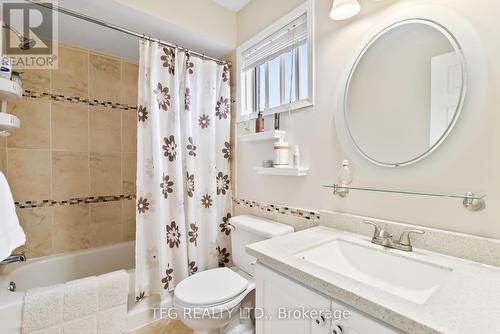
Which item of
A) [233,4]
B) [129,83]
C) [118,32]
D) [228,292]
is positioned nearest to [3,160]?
[129,83]

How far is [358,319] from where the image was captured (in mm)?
664

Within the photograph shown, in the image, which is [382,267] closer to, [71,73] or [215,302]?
[215,302]

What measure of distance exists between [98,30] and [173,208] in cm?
146

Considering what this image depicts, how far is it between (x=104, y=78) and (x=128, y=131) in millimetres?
529

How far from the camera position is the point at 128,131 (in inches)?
92.8

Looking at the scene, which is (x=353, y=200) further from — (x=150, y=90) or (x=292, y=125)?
(x=150, y=90)

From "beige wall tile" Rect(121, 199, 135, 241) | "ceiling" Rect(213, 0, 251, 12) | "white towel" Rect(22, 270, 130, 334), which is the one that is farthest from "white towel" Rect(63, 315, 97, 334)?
"ceiling" Rect(213, 0, 251, 12)

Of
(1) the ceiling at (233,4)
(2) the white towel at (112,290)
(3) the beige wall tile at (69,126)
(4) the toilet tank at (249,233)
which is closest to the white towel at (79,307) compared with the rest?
(2) the white towel at (112,290)

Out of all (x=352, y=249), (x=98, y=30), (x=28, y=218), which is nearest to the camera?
(x=352, y=249)

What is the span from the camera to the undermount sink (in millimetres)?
833

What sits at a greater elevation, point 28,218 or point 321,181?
point 321,181

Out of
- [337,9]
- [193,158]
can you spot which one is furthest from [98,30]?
[337,9]

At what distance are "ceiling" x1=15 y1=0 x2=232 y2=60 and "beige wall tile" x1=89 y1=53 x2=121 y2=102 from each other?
0.09m

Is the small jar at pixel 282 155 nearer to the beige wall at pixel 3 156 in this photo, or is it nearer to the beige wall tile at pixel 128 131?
the beige wall tile at pixel 128 131
